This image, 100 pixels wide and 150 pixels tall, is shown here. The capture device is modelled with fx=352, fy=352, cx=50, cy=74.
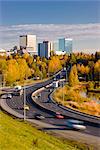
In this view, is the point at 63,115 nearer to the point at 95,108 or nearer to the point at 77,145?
the point at 95,108

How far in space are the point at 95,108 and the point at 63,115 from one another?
5863 mm

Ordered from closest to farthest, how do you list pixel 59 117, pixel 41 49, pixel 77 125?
1. pixel 77 125
2. pixel 59 117
3. pixel 41 49

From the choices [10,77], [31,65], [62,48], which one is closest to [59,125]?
[10,77]

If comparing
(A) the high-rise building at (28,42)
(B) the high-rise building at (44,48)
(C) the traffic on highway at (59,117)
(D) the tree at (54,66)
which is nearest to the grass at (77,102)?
(C) the traffic on highway at (59,117)

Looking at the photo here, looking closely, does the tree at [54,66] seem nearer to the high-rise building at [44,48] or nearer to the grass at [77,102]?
the grass at [77,102]

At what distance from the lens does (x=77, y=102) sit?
32781mm

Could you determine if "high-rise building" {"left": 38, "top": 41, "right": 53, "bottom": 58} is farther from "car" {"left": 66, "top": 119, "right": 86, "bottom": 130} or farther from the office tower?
"car" {"left": 66, "top": 119, "right": 86, "bottom": 130}

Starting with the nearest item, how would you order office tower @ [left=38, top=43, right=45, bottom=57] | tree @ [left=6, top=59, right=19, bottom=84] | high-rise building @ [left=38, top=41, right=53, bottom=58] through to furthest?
tree @ [left=6, top=59, right=19, bottom=84]
high-rise building @ [left=38, top=41, right=53, bottom=58]
office tower @ [left=38, top=43, right=45, bottom=57]

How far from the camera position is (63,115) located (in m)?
23.0

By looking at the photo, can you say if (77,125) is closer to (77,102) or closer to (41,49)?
(77,102)

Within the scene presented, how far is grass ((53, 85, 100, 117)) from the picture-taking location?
2747cm

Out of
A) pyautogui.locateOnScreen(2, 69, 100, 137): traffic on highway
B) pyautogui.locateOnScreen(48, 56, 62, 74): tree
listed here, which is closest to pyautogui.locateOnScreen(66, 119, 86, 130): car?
pyautogui.locateOnScreen(2, 69, 100, 137): traffic on highway

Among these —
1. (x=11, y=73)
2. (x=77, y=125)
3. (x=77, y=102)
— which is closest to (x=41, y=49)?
(x=11, y=73)

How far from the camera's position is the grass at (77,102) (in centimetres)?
2747
